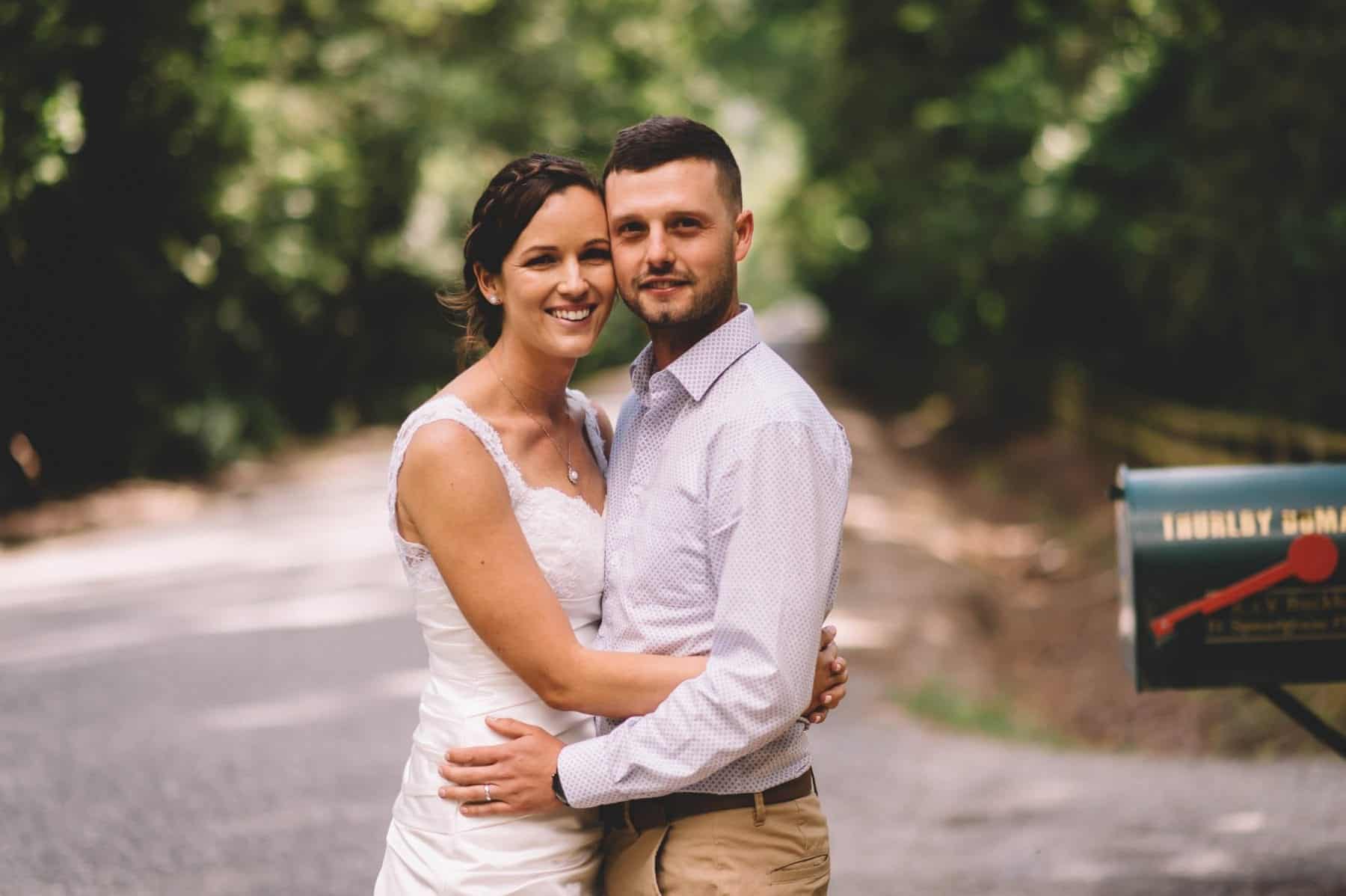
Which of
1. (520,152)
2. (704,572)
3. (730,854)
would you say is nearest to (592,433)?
(704,572)

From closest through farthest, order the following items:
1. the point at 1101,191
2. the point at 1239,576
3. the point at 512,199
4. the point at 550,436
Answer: the point at 512,199
the point at 550,436
the point at 1239,576
the point at 1101,191

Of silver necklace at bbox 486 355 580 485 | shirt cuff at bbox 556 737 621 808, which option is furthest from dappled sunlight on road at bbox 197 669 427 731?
shirt cuff at bbox 556 737 621 808

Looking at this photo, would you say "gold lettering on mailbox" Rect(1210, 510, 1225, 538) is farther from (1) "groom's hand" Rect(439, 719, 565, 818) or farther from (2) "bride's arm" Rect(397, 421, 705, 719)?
(1) "groom's hand" Rect(439, 719, 565, 818)

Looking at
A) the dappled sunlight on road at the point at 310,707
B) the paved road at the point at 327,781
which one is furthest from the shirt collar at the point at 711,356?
the dappled sunlight on road at the point at 310,707

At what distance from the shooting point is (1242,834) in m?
A: 5.59

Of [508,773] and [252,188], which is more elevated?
[252,188]

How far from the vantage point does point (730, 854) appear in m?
2.57

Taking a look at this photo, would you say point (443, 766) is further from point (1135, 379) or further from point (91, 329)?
point (1135, 379)

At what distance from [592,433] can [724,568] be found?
2.66 ft

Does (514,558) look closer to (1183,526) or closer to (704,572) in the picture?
(704,572)

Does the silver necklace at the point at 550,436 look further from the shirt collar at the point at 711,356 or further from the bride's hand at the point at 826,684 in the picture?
the bride's hand at the point at 826,684

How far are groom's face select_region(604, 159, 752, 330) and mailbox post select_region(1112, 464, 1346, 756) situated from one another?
1.94 m

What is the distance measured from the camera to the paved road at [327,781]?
527 cm

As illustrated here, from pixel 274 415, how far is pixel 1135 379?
11137mm
